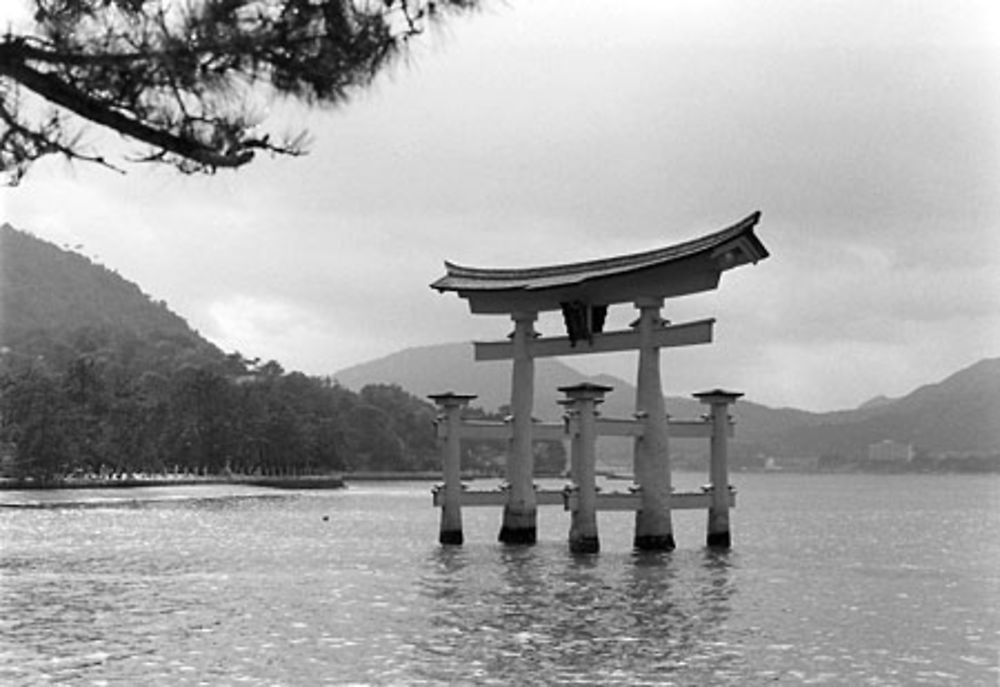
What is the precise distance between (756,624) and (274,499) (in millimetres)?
67902

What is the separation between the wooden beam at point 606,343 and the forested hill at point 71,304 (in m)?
110

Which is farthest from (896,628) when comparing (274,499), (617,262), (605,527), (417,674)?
(274,499)

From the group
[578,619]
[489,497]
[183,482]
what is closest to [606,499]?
[489,497]

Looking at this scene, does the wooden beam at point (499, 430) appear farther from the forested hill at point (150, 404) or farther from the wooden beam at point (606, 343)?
the forested hill at point (150, 404)

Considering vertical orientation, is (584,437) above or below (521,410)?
below

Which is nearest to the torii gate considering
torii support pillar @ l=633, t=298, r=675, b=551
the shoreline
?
torii support pillar @ l=633, t=298, r=675, b=551

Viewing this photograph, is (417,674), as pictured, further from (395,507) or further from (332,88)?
(395,507)

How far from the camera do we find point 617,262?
27719 millimetres

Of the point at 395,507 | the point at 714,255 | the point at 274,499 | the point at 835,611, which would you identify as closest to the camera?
the point at 835,611

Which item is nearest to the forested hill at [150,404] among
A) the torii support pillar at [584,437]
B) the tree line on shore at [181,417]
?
the tree line on shore at [181,417]

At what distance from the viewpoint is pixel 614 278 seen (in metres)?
26.8

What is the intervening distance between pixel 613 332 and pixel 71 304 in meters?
161

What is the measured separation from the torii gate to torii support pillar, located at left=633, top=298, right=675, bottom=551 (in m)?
0.02

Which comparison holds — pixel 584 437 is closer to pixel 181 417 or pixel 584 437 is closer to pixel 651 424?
pixel 651 424
